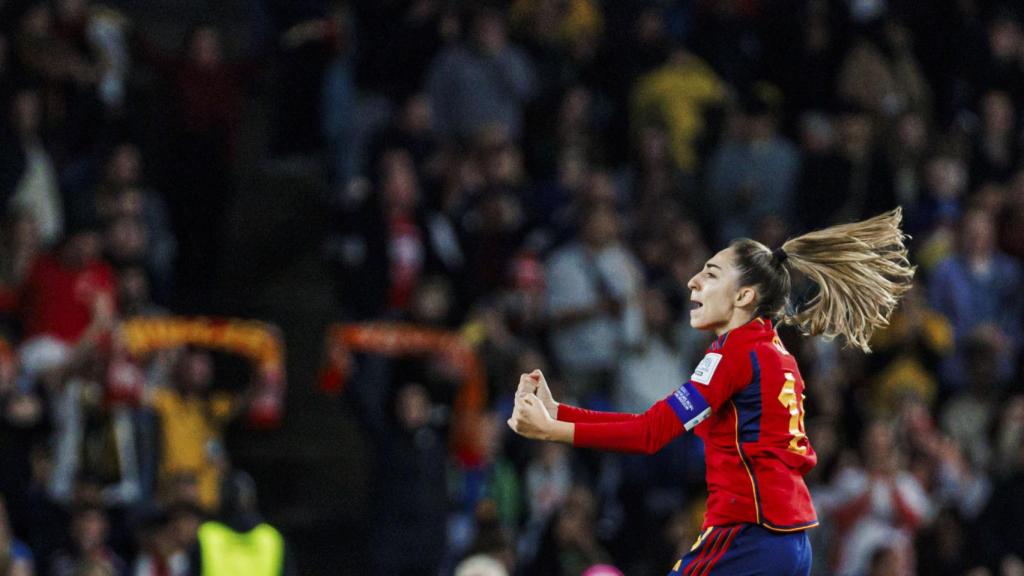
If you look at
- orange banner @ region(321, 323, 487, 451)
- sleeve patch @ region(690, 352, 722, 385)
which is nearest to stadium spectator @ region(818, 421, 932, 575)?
orange banner @ region(321, 323, 487, 451)

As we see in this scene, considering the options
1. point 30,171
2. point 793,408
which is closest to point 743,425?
point 793,408

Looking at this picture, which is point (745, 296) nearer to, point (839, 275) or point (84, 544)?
point (839, 275)

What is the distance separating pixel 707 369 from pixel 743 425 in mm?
217

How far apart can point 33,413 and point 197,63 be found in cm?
326

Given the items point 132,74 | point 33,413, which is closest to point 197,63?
point 132,74

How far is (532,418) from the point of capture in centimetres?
558

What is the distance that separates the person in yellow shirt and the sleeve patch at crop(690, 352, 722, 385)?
5.59 metres

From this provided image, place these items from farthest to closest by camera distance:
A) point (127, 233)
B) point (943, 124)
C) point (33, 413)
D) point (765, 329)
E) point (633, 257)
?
point (943, 124), point (633, 257), point (127, 233), point (33, 413), point (765, 329)

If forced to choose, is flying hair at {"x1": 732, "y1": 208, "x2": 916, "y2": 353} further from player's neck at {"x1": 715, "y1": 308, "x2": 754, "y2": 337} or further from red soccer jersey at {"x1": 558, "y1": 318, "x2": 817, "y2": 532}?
red soccer jersey at {"x1": 558, "y1": 318, "x2": 817, "y2": 532}

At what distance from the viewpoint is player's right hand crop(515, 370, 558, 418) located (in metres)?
5.66

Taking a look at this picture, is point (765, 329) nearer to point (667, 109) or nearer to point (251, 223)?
point (251, 223)

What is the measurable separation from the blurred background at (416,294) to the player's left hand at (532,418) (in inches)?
175

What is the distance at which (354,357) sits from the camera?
39.1 ft

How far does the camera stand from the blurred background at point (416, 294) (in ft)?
36.1
